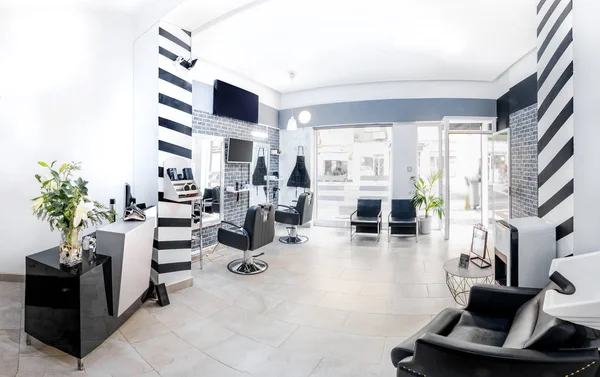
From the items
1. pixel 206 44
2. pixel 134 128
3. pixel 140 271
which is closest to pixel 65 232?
pixel 140 271

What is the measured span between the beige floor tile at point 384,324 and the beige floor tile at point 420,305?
102mm

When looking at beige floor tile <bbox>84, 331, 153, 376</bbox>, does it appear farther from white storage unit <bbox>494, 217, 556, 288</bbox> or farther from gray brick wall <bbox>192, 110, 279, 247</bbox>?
white storage unit <bbox>494, 217, 556, 288</bbox>

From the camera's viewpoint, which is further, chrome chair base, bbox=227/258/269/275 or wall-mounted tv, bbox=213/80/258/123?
wall-mounted tv, bbox=213/80/258/123

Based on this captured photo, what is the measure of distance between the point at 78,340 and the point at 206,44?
3.93 m

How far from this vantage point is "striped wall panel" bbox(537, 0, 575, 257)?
2.20 meters

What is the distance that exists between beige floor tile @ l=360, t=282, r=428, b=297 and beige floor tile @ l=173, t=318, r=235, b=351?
161 centimetres

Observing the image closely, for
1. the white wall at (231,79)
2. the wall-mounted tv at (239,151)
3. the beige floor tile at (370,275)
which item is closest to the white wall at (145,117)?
the white wall at (231,79)

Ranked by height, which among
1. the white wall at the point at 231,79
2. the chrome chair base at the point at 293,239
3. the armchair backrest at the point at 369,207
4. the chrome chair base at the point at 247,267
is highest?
the white wall at the point at 231,79

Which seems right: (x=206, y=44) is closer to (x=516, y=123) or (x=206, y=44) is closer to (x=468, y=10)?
(x=468, y=10)

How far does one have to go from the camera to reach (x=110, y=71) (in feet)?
11.7

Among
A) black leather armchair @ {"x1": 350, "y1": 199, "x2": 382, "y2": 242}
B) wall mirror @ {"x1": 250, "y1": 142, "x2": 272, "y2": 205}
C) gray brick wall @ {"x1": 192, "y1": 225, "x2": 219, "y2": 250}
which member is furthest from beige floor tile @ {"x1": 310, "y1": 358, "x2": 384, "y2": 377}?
wall mirror @ {"x1": 250, "y1": 142, "x2": 272, "y2": 205}

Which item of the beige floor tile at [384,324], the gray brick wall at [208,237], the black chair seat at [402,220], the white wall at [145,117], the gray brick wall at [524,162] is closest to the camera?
the beige floor tile at [384,324]

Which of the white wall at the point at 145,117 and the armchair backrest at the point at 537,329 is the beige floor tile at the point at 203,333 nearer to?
the white wall at the point at 145,117

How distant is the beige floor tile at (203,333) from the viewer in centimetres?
247
